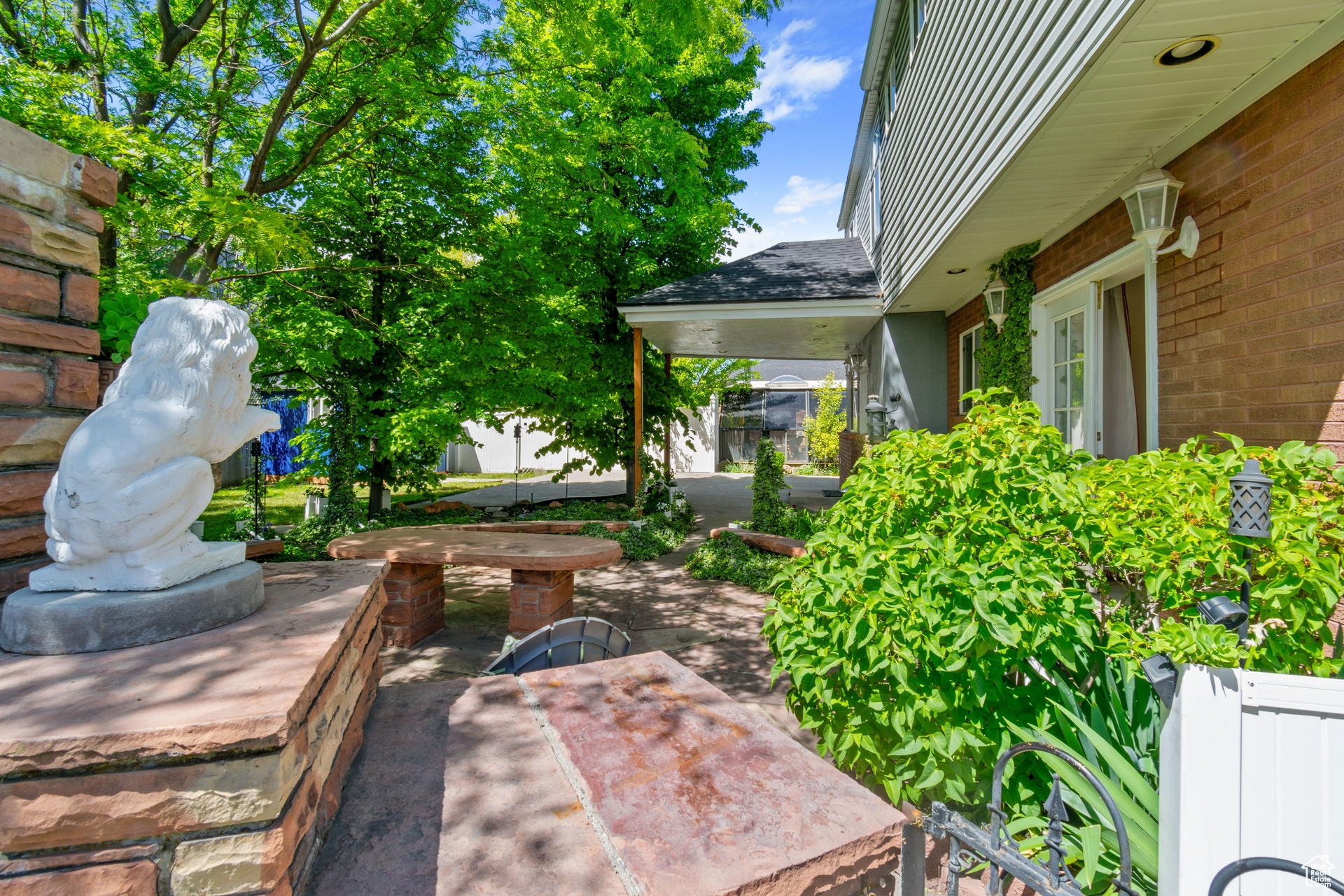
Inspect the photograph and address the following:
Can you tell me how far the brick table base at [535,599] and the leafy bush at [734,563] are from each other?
2.14 m

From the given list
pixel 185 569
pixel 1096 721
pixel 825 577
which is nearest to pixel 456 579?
pixel 185 569

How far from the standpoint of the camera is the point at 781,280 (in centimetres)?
866

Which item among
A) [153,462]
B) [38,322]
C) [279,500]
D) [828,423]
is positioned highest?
[828,423]

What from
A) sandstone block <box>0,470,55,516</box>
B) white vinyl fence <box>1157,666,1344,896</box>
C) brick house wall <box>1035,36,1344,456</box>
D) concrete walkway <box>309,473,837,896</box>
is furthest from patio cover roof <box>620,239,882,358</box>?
white vinyl fence <box>1157,666,1344,896</box>

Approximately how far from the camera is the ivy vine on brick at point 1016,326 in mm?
5328

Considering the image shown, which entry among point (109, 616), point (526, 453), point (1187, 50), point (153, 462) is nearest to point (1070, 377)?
point (1187, 50)

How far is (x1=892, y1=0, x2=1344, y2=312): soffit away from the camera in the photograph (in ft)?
7.52

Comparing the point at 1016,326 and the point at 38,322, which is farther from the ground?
the point at 1016,326

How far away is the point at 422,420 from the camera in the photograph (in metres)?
6.85

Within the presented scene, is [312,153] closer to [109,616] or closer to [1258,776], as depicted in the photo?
[109,616]

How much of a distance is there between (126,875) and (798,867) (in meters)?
1.28

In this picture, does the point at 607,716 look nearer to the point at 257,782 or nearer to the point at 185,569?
the point at 257,782

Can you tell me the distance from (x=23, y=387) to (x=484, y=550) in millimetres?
2541

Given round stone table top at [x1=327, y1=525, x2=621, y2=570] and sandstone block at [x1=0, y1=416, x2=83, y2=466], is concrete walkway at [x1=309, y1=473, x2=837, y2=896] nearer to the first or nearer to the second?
round stone table top at [x1=327, y1=525, x2=621, y2=570]
